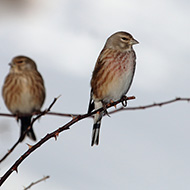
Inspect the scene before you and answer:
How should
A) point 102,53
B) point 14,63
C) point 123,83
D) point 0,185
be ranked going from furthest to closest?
point 102,53 → point 123,83 → point 14,63 → point 0,185

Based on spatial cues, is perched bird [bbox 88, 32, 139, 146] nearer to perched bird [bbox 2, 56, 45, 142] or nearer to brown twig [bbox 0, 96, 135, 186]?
perched bird [bbox 2, 56, 45, 142]

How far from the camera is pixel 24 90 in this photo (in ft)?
12.6

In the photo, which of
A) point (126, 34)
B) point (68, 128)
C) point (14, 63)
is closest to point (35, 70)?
point (14, 63)

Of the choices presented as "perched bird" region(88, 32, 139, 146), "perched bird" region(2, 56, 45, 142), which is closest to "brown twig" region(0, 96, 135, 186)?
"perched bird" region(2, 56, 45, 142)

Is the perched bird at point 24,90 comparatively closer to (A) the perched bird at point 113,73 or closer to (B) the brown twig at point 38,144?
(B) the brown twig at point 38,144

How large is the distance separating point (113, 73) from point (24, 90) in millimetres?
2514

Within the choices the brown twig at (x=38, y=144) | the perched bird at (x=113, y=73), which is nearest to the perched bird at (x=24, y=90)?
the brown twig at (x=38, y=144)

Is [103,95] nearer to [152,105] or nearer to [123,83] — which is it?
[123,83]

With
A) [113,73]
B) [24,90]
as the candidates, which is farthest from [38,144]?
[113,73]

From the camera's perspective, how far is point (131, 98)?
3586 mm

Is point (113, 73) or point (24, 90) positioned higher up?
point (113, 73)

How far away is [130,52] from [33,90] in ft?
9.68

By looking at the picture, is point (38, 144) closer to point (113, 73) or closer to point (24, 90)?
point (24, 90)

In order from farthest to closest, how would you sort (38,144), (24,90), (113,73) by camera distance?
(113,73)
(24,90)
(38,144)
